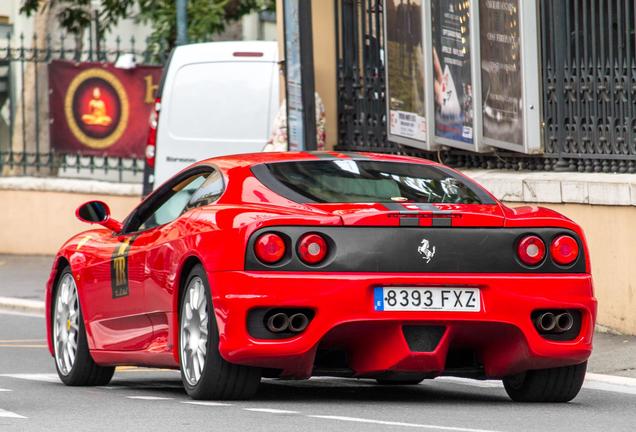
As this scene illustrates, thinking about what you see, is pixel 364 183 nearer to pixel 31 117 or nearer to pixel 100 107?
pixel 100 107

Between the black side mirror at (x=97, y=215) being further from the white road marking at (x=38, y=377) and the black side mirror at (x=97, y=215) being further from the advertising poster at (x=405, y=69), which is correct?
the advertising poster at (x=405, y=69)

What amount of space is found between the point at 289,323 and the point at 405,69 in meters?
8.38

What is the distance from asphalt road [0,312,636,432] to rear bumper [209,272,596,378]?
0.24 m

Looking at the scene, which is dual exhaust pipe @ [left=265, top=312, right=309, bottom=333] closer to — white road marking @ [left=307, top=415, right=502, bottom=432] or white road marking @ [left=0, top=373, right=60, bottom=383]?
white road marking @ [left=307, top=415, right=502, bottom=432]

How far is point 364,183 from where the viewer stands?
9.14 metres

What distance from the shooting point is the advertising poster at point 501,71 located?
47.5 ft

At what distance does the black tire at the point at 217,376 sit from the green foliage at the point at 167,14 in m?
15.0

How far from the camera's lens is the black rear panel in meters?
8.34

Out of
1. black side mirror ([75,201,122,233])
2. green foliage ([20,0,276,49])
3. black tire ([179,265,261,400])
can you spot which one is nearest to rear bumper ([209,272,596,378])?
black tire ([179,265,261,400])

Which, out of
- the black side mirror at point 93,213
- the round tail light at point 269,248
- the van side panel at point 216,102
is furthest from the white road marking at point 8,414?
the van side panel at point 216,102

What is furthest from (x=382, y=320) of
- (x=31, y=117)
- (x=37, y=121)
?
(x=31, y=117)

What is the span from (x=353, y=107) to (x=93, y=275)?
25.0 ft

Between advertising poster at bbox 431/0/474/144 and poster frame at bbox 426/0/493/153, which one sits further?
advertising poster at bbox 431/0/474/144

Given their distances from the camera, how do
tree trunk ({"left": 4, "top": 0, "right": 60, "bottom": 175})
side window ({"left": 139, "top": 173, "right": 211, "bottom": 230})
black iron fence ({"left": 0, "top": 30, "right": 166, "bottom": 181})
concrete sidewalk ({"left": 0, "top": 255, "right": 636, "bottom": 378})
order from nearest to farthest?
side window ({"left": 139, "top": 173, "right": 211, "bottom": 230}) < concrete sidewalk ({"left": 0, "top": 255, "right": 636, "bottom": 378}) < black iron fence ({"left": 0, "top": 30, "right": 166, "bottom": 181}) < tree trunk ({"left": 4, "top": 0, "right": 60, "bottom": 175})
